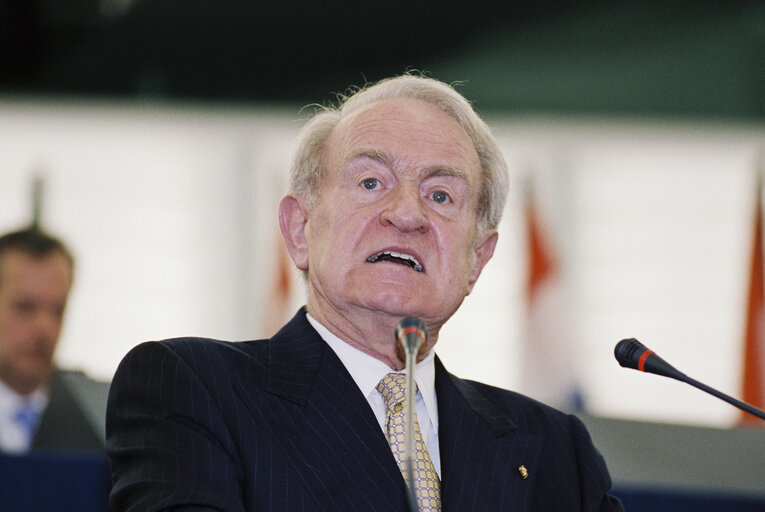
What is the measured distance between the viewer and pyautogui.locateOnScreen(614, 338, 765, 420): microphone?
5.34 feet

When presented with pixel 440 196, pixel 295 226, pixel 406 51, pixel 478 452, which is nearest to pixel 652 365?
pixel 478 452

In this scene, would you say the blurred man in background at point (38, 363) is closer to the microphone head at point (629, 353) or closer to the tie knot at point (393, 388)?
the tie knot at point (393, 388)

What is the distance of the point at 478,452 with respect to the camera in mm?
1891

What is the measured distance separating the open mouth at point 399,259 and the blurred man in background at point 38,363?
3.48 metres

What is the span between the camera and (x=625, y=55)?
6574mm

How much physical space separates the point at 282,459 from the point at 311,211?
666 millimetres

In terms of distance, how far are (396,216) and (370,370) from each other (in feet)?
0.99

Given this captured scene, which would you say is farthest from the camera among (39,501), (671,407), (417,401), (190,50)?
(190,50)

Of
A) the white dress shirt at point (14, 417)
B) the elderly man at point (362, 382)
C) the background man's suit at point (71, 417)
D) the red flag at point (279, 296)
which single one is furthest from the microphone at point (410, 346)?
the red flag at point (279, 296)

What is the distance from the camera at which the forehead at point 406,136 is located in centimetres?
210

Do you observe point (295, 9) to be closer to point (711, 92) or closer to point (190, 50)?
point (190, 50)

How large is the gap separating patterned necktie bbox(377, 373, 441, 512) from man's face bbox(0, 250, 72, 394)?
3.99 m

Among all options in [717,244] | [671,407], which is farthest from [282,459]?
[717,244]

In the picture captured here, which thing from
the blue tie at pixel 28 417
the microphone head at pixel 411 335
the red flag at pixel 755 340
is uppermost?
the microphone head at pixel 411 335
